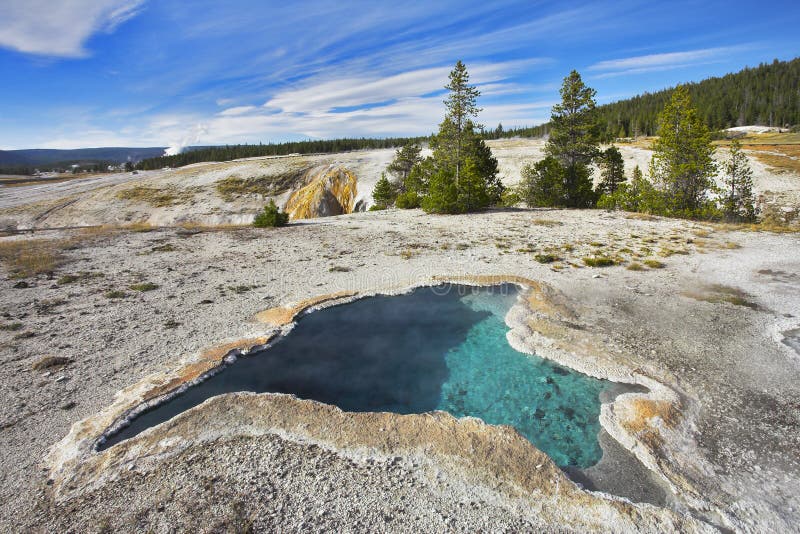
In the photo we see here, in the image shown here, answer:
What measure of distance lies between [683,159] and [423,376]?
26546 millimetres

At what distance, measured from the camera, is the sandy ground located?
18.2 feet

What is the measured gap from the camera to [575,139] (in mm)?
31953

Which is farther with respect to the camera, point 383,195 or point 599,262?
point 383,195

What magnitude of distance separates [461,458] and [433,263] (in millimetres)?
12498

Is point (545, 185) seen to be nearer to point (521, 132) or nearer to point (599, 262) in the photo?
point (599, 262)

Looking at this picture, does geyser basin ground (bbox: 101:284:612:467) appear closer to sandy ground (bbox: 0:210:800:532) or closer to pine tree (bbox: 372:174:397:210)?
sandy ground (bbox: 0:210:800:532)

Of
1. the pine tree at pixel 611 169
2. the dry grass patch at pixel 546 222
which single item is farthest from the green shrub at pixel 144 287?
the pine tree at pixel 611 169

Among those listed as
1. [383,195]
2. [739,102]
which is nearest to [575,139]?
[383,195]

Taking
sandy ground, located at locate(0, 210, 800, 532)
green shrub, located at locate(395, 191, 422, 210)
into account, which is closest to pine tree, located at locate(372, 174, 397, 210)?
green shrub, located at locate(395, 191, 422, 210)

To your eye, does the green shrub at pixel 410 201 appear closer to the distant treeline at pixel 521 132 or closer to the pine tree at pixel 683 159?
the pine tree at pixel 683 159

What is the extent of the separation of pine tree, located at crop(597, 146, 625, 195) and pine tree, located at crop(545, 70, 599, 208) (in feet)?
6.40

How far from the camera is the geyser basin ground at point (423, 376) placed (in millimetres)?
7996

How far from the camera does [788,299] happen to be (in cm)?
1279

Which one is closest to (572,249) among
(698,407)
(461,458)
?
(698,407)
